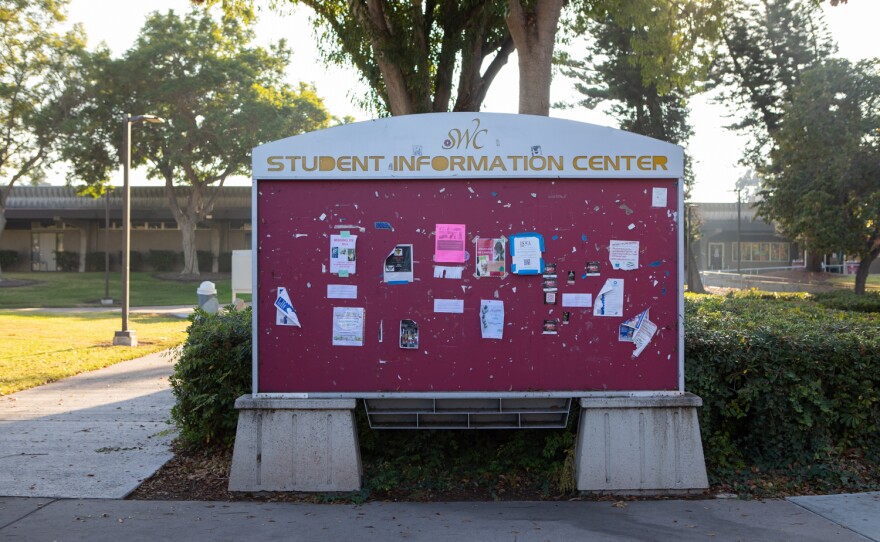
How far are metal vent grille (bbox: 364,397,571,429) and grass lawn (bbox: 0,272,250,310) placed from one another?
1307 inches

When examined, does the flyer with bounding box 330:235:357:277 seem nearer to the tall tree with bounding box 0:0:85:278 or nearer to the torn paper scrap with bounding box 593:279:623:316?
the torn paper scrap with bounding box 593:279:623:316

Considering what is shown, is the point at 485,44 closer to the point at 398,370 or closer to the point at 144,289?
the point at 398,370

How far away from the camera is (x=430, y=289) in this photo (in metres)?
6.40

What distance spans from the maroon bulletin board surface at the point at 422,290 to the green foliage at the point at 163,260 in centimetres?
5334

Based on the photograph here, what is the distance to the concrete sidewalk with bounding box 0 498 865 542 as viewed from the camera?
17.8 feet

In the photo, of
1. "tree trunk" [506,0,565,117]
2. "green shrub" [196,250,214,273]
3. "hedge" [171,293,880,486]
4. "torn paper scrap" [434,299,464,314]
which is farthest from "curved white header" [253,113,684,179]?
"green shrub" [196,250,214,273]

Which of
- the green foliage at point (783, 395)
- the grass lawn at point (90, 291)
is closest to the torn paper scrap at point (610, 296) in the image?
the green foliage at point (783, 395)

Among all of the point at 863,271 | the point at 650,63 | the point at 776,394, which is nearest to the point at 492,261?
the point at 776,394

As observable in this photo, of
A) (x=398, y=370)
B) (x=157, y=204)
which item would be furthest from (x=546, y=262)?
(x=157, y=204)

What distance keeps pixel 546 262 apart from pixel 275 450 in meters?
2.56

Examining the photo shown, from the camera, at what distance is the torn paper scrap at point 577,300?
640cm

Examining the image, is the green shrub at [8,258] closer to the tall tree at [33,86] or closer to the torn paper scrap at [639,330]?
the tall tree at [33,86]

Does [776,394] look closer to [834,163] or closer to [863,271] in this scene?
[863,271]

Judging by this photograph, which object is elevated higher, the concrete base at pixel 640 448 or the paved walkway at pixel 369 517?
the concrete base at pixel 640 448
